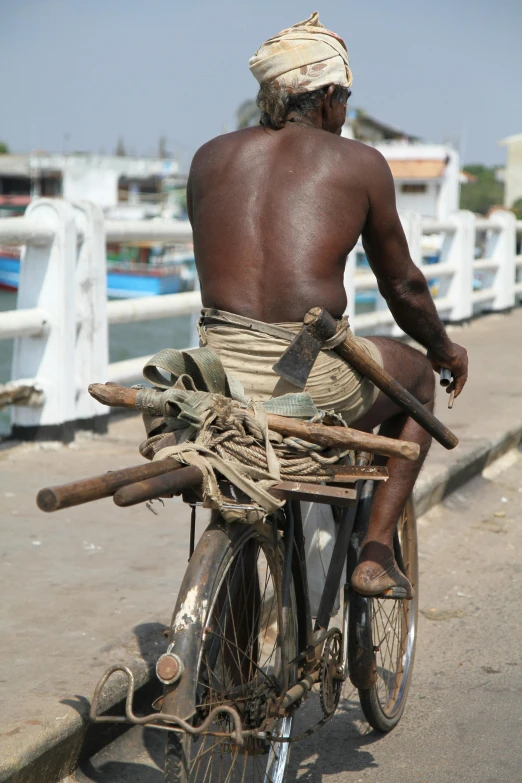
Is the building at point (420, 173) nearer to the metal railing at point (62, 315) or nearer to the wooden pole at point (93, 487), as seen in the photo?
the metal railing at point (62, 315)

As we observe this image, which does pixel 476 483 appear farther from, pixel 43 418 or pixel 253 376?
pixel 253 376

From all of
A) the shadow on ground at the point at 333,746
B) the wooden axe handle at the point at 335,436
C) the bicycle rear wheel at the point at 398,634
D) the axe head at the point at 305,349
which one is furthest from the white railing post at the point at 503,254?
the wooden axe handle at the point at 335,436

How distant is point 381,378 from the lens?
2.58 metres

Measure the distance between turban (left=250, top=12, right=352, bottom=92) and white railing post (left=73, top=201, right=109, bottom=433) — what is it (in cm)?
305

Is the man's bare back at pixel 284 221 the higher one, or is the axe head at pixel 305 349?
the man's bare back at pixel 284 221

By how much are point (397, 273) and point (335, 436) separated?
2.39ft

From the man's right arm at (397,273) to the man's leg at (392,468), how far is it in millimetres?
73

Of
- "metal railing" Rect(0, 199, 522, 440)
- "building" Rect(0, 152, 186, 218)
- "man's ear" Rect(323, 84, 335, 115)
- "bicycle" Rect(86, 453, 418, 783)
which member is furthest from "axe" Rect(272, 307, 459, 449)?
"building" Rect(0, 152, 186, 218)

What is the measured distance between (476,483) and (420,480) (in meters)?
0.95

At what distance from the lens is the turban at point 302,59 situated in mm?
2605

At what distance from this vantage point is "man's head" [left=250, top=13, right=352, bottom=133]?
8.55 ft

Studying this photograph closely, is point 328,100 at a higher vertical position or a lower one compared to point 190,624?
higher

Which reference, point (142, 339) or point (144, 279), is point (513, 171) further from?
point (142, 339)

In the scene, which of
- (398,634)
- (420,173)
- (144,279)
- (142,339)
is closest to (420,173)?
(420,173)
